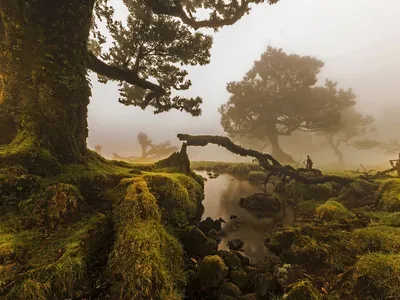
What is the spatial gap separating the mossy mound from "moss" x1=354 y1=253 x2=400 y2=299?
10183 millimetres

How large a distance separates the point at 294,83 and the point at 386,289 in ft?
169

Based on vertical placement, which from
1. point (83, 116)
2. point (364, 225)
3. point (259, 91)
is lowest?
point (364, 225)

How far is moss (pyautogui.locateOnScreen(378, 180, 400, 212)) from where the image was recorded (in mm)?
10070

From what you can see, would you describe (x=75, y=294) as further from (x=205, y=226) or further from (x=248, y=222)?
(x=248, y=222)

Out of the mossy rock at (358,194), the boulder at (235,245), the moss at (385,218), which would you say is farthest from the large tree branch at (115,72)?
the mossy rock at (358,194)

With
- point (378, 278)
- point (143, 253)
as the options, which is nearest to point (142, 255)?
point (143, 253)

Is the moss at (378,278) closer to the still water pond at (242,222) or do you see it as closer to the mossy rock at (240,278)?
the mossy rock at (240,278)

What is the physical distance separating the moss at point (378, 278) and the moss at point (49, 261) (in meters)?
5.64

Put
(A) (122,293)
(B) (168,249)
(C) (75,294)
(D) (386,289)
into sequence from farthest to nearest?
(B) (168,249) < (D) (386,289) < (C) (75,294) < (A) (122,293)

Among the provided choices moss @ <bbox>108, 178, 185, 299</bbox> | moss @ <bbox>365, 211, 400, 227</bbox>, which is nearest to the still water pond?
moss @ <bbox>108, 178, 185, 299</bbox>

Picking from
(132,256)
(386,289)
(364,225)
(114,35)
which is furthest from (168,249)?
(114,35)

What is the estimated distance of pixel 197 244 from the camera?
6715 millimetres

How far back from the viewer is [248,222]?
36.0ft

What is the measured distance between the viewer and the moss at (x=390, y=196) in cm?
1007
